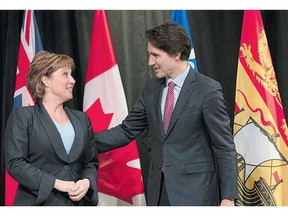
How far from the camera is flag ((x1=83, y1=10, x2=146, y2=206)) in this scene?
2971 millimetres

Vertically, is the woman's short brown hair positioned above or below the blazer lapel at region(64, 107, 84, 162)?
above

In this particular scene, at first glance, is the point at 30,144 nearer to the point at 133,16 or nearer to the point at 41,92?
the point at 41,92

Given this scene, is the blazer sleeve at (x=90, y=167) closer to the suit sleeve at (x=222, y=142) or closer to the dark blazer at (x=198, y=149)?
the dark blazer at (x=198, y=149)

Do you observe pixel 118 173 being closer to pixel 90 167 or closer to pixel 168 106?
pixel 90 167

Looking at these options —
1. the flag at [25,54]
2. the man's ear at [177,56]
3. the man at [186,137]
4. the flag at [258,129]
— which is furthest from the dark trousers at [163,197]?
the flag at [25,54]

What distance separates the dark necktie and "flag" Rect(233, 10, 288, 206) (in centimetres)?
70

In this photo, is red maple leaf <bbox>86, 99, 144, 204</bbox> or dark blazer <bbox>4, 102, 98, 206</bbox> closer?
dark blazer <bbox>4, 102, 98, 206</bbox>

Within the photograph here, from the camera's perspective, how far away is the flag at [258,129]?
9.46 ft

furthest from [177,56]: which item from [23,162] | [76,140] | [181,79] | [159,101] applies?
[23,162]

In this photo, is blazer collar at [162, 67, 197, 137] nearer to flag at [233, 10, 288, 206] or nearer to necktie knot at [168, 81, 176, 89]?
necktie knot at [168, 81, 176, 89]

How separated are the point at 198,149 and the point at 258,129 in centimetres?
69

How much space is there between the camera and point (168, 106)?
2.40 metres

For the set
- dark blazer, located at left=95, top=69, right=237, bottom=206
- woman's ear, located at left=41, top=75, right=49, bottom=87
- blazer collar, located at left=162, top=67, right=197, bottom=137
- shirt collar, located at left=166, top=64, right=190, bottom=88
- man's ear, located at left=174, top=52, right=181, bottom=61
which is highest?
man's ear, located at left=174, top=52, right=181, bottom=61

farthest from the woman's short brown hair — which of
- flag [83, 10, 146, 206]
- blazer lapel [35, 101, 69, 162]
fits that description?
flag [83, 10, 146, 206]
